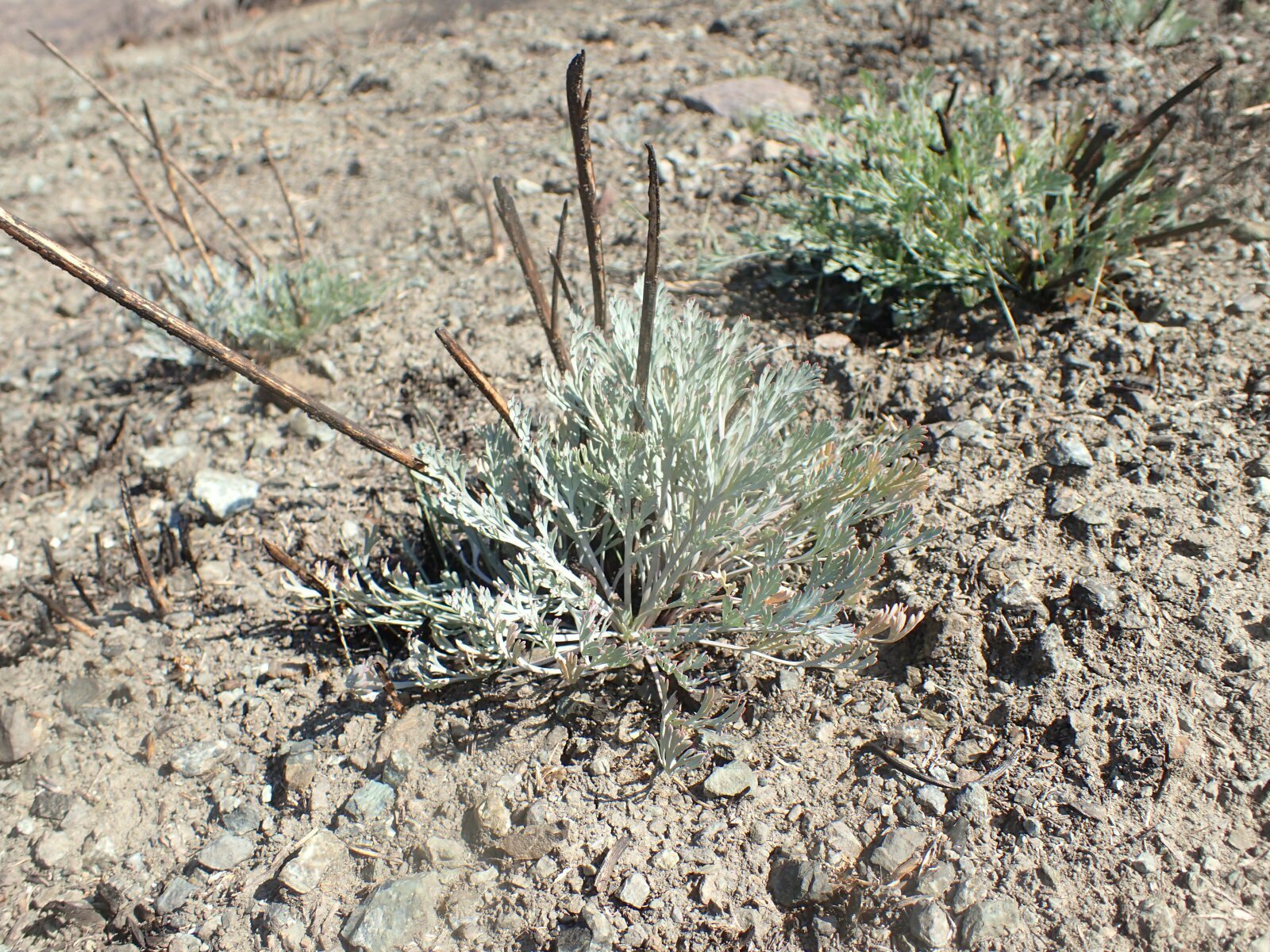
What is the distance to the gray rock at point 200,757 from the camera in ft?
7.48

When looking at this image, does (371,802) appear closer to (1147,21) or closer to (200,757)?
(200,757)

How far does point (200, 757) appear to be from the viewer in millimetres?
2303

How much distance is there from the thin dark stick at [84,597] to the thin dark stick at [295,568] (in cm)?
58

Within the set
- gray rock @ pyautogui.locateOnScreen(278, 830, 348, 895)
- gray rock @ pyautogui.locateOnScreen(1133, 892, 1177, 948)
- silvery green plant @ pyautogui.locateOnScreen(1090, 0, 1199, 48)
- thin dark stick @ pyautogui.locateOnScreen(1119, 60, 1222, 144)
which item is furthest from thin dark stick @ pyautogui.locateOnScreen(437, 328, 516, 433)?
silvery green plant @ pyautogui.locateOnScreen(1090, 0, 1199, 48)

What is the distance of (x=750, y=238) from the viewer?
10.7ft

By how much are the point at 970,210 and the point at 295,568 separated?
7.18ft

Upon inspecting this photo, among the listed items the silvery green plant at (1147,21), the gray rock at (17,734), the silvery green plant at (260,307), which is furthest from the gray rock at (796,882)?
the silvery green plant at (1147,21)

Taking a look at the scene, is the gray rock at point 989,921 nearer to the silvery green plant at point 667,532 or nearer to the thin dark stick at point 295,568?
the silvery green plant at point 667,532

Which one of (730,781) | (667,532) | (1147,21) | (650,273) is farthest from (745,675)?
(1147,21)

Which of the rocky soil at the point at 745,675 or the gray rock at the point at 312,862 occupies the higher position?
the rocky soil at the point at 745,675

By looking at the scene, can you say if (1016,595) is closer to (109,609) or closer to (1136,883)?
(1136,883)

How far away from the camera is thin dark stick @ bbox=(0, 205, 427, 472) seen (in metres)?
1.59

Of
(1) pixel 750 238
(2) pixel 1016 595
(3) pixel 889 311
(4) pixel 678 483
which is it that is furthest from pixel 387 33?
(2) pixel 1016 595

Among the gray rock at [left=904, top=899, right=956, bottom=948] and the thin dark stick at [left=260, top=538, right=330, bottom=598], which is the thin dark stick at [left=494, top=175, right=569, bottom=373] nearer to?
the thin dark stick at [left=260, top=538, right=330, bottom=598]
